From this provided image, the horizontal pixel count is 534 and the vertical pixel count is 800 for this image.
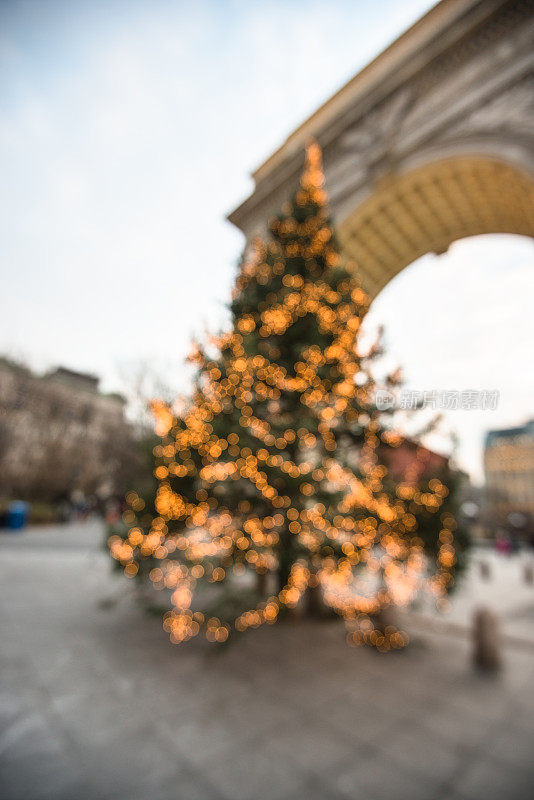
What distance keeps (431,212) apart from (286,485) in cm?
972

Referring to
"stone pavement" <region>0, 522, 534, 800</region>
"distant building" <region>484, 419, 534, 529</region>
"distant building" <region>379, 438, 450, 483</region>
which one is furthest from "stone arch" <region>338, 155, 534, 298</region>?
"distant building" <region>484, 419, 534, 529</region>

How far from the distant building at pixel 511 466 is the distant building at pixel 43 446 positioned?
57352 mm

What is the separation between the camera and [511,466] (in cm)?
6600

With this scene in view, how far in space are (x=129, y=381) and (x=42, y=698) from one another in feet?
71.2

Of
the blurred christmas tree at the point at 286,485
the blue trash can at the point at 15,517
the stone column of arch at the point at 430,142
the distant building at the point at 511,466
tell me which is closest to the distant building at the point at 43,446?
the blue trash can at the point at 15,517

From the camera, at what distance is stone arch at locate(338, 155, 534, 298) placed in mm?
8328

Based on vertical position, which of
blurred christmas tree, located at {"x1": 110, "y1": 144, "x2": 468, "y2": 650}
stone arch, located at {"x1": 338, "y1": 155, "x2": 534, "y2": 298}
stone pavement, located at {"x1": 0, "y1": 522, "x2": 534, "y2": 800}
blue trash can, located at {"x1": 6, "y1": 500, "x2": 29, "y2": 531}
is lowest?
blue trash can, located at {"x1": 6, "y1": 500, "x2": 29, "y2": 531}

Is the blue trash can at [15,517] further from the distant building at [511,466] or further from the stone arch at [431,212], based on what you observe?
the distant building at [511,466]

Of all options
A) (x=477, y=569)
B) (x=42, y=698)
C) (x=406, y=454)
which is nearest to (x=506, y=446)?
(x=477, y=569)

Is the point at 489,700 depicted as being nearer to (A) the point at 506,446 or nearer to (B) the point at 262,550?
(B) the point at 262,550

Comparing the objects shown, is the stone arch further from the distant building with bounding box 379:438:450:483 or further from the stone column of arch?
the distant building with bounding box 379:438:450:483

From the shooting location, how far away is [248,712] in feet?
12.3

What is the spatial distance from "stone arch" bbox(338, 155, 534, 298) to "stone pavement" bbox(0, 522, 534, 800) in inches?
343

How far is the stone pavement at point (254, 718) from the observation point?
9.18ft
